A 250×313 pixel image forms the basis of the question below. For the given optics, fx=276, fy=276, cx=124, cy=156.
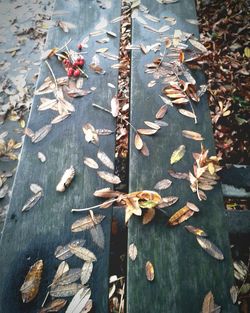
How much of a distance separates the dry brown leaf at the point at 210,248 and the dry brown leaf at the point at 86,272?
40 centimetres

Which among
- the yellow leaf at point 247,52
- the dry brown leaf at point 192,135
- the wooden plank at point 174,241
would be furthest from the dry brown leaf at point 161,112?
the yellow leaf at point 247,52

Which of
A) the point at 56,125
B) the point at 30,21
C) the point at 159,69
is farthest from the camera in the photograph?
the point at 30,21

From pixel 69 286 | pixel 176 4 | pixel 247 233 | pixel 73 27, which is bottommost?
pixel 247 233

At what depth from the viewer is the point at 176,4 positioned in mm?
1834

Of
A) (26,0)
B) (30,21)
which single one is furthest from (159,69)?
(26,0)

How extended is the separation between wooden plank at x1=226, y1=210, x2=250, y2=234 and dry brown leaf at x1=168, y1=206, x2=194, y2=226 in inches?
14.4

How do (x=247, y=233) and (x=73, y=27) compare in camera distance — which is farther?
(x=73, y=27)

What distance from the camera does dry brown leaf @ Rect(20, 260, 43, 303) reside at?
2.93 feet

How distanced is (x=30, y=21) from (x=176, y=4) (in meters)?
2.12

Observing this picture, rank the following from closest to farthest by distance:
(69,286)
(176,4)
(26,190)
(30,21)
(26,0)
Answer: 1. (69,286)
2. (26,190)
3. (176,4)
4. (30,21)
5. (26,0)

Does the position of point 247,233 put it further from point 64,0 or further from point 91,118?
point 64,0

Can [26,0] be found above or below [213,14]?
above

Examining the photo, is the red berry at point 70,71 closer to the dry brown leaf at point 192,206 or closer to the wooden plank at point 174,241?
the wooden plank at point 174,241

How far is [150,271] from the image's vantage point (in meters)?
0.94
